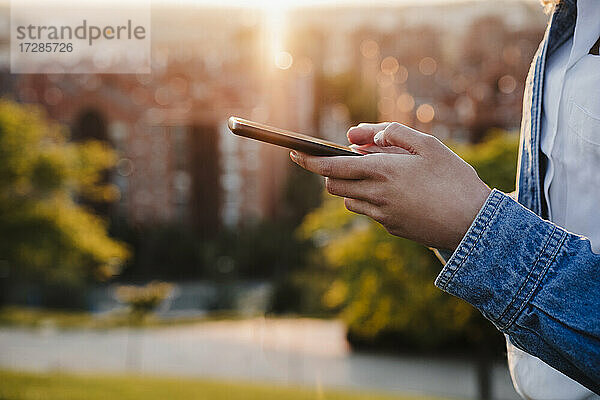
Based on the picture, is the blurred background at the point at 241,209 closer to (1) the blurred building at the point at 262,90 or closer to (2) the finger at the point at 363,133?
(1) the blurred building at the point at 262,90

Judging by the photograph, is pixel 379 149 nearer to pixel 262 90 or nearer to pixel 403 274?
pixel 403 274

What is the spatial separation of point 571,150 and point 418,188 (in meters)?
0.15

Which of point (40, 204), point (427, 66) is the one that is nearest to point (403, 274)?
point (40, 204)

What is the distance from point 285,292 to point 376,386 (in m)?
3.10

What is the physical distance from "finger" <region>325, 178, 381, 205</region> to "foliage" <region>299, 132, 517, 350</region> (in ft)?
11.3

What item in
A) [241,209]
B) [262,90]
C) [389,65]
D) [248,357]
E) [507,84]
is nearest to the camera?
[248,357]

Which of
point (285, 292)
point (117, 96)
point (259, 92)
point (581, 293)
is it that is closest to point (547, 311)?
point (581, 293)

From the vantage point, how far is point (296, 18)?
9633 mm

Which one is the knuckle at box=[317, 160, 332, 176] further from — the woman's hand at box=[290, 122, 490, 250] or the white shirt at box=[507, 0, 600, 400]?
the white shirt at box=[507, 0, 600, 400]

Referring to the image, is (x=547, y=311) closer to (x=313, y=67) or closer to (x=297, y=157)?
(x=297, y=157)

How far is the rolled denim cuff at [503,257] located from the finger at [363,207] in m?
0.06

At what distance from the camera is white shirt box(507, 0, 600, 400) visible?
48cm

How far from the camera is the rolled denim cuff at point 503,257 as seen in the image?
0.41 m

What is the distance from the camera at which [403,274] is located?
445cm
